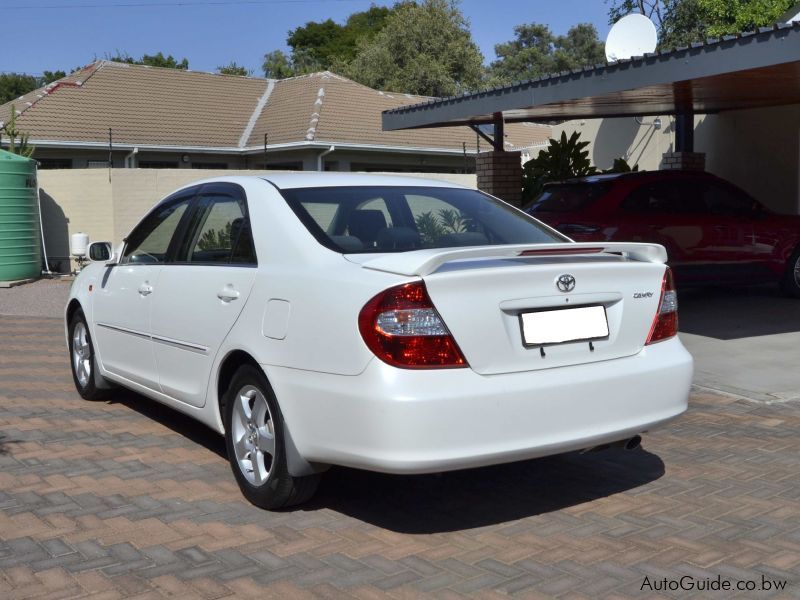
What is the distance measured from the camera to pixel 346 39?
223 ft

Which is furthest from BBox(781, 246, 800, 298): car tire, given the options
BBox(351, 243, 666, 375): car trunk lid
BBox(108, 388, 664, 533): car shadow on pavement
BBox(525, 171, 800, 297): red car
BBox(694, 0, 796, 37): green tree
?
BBox(694, 0, 796, 37): green tree

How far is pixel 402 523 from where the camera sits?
4723 millimetres

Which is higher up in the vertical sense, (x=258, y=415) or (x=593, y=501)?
(x=258, y=415)

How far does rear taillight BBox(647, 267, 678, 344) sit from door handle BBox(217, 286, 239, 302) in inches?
79.4

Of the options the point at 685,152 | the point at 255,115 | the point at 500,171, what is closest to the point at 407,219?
the point at 500,171

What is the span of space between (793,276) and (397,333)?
32.9 feet

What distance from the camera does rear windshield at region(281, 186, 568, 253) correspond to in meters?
4.96

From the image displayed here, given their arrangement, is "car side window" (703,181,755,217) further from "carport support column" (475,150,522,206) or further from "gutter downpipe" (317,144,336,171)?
"gutter downpipe" (317,144,336,171)

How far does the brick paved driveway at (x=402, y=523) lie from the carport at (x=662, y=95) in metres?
3.79

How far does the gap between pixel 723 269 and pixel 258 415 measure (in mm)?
8843

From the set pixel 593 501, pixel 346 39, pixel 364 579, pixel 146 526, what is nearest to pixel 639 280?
pixel 593 501

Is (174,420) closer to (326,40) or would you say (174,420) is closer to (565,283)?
(565,283)

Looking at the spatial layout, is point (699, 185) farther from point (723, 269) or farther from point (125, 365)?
point (125, 365)

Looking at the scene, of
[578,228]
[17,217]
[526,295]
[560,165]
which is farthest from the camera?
[17,217]
